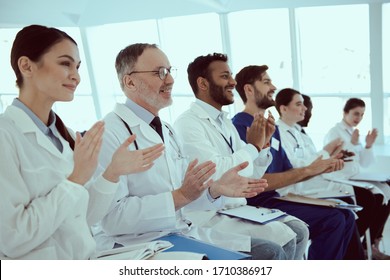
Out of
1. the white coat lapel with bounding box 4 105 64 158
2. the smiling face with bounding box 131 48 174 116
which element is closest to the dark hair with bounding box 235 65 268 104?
the smiling face with bounding box 131 48 174 116

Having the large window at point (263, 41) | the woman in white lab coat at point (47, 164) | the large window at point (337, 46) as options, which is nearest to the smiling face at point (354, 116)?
the large window at point (337, 46)

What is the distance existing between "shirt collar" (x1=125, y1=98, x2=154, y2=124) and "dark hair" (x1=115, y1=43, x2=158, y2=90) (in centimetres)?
10

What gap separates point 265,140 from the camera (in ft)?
6.56

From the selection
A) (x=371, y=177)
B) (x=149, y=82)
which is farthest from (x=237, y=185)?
(x=371, y=177)

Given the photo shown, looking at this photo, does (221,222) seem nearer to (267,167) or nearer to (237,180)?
(237,180)

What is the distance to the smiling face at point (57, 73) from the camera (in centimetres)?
115

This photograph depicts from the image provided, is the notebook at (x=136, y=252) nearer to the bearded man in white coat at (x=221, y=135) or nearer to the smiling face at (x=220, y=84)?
the bearded man in white coat at (x=221, y=135)

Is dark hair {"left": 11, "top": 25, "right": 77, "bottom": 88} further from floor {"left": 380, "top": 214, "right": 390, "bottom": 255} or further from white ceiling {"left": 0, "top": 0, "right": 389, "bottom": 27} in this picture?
floor {"left": 380, "top": 214, "right": 390, "bottom": 255}

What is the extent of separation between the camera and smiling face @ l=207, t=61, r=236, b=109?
217 centimetres

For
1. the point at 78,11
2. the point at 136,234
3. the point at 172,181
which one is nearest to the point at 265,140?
the point at 172,181

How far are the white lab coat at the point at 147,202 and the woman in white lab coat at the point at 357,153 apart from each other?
3.24 ft

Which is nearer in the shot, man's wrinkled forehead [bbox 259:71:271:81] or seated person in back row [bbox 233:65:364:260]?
seated person in back row [bbox 233:65:364:260]

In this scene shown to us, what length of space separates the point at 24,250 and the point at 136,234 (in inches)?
18.9

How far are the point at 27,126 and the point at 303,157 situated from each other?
191cm
